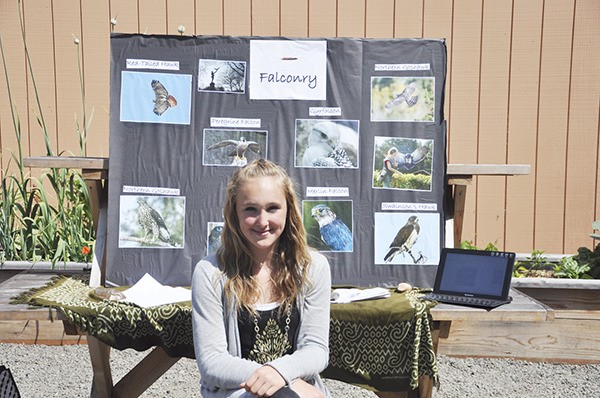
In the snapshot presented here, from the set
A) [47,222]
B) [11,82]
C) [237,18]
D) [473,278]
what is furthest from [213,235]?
[11,82]

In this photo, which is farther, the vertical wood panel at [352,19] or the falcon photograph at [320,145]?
the vertical wood panel at [352,19]

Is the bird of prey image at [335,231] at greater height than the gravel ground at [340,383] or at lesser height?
greater

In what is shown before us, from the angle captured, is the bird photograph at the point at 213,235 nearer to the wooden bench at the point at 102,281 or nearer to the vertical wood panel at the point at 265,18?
the wooden bench at the point at 102,281

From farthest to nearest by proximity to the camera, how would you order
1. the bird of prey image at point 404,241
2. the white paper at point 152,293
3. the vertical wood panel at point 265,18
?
the vertical wood panel at point 265,18, the bird of prey image at point 404,241, the white paper at point 152,293

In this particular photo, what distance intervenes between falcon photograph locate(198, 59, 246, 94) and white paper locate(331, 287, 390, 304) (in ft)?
3.15

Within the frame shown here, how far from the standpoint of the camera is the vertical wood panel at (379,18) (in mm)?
4629

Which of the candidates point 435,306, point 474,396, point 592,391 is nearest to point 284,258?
point 435,306

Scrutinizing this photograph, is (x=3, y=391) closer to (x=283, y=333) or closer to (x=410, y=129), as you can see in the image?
(x=283, y=333)

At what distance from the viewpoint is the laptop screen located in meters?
2.72

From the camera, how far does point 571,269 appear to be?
4.09 metres

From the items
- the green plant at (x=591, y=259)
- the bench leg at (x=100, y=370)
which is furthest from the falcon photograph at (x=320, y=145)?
the green plant at (x=591, y=259)

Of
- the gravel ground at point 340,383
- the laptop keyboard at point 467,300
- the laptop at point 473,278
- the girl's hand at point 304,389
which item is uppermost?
the laptop at point 473,278

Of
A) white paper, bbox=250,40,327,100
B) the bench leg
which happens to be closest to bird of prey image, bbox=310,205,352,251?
white paper, bbox=250,40,327,100

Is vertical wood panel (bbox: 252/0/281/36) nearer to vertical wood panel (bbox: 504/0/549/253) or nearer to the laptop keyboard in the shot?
vertical wood panel (bbox: 504/0/549/253)
